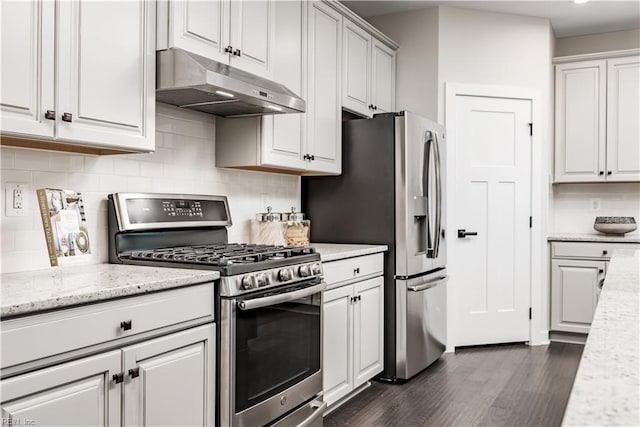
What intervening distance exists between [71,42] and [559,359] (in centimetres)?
385

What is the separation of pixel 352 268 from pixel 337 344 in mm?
439

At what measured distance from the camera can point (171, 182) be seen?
2.78 m

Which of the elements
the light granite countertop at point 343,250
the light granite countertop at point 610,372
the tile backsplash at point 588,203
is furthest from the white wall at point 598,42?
the light granite countertop at point 610,372

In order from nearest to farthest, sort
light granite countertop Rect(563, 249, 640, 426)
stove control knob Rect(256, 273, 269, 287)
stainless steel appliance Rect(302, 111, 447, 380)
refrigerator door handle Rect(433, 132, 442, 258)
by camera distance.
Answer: light granite countertop Rect(563, 249, 640, 426), stove control knob Rect(256, 273, 269, 287), stainless steel appliance Rect(302, 111, 447, 380), refrigerator door handle Rect(433, 132, 442, 258)

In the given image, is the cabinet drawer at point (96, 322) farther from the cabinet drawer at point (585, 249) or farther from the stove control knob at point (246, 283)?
the cabinet drawer at point (585, 249)

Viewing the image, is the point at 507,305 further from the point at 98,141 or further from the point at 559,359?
the point at 98,141

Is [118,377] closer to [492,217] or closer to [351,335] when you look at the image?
[351,335]

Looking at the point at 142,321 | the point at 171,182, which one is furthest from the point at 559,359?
the point at 142,321

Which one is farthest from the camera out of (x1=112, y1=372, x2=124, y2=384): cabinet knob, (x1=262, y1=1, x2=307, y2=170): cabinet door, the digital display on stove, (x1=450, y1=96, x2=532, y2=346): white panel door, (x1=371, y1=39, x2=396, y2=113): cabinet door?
(x1=450, y1=96, x2=532, y2=346): white panel door

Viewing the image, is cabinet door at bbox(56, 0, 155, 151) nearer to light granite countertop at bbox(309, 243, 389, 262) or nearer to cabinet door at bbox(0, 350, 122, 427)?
cabinet door at bbox(0, 350, 122, 427)

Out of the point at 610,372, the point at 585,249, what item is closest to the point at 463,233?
the point at 585,249

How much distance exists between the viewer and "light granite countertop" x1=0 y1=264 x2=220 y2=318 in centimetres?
145

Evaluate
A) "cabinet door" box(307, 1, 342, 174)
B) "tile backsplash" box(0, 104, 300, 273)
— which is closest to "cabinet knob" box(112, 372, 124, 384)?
"tile backsplash" box(0, 104, 300, 273)

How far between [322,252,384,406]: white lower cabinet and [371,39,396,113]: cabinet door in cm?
138
